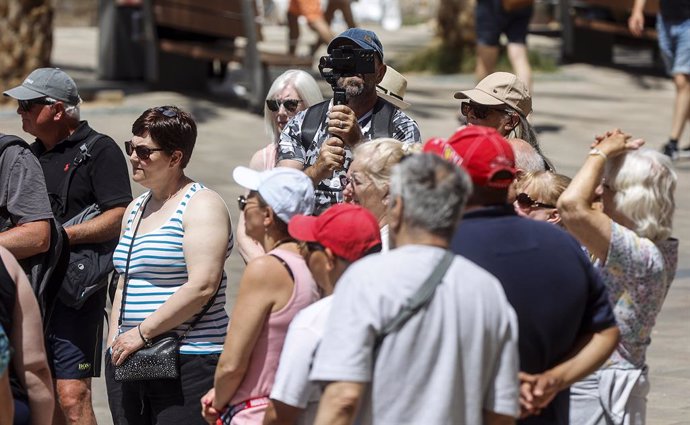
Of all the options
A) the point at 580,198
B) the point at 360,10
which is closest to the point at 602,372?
the point at 580,198

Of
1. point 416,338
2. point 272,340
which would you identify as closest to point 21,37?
point 272,340

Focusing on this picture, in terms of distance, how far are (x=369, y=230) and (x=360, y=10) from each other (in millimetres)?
22929

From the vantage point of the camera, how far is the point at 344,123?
5.35m

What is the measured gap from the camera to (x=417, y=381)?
350 centimetres

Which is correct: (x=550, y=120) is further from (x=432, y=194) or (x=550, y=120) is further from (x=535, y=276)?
(x=432, y=194)

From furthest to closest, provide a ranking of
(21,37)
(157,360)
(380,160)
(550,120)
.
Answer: (550,120)
(21,37)
(157,360)
(380,160)

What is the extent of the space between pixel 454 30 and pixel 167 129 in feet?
37.6

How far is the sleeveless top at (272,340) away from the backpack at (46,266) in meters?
1.33

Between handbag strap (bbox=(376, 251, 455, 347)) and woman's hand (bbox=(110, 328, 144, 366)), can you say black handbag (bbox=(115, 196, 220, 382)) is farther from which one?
handbag strap (bbox=(376, 251, 455, 347))

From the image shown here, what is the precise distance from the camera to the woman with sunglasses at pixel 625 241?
427 cm

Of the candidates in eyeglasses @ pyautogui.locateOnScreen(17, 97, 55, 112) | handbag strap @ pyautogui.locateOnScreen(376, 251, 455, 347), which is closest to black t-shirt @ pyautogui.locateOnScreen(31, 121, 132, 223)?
eyeglasses @ pyautogui.locateOnScreen(17, 97, 55, 112)

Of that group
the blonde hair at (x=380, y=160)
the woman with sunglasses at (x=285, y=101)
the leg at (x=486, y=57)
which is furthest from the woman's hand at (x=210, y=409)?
the leg at (x=486, y=57)

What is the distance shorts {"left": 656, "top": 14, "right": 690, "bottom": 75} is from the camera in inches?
468

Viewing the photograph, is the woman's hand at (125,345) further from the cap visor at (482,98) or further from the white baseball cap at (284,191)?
the cap visor at (482,98)
